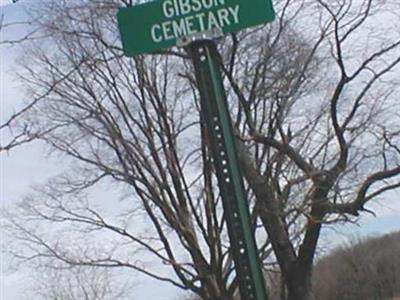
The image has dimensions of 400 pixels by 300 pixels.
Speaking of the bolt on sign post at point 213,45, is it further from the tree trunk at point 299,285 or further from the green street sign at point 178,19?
the tree trunk at point 299,285

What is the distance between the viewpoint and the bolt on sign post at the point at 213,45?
3027mm

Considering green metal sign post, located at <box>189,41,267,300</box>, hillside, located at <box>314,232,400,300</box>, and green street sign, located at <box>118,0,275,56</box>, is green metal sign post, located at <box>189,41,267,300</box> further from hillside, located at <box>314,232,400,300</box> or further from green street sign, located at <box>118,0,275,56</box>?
hillside, located at <box>314,232,400,300</box>

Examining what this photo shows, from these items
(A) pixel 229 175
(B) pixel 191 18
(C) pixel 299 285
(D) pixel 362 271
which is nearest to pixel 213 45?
(B) pixel 191 18

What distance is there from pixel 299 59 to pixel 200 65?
13.9 metres

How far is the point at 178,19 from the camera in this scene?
121 inches

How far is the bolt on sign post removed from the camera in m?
3.03

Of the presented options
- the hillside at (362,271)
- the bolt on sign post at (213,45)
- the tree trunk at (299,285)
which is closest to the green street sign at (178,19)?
the bolt on sign post at (213,45)

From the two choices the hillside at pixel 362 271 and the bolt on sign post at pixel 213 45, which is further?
the hillside at pixel 362 271

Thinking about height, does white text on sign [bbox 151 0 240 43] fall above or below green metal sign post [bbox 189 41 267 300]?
above

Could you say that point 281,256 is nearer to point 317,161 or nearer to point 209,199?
point 317,161

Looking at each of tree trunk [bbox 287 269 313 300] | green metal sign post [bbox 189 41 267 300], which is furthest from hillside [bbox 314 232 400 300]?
green metal sign post [bbox 189 41 267 300]

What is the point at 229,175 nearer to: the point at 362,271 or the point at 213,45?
the point at 213,45

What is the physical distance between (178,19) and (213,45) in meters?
0.17

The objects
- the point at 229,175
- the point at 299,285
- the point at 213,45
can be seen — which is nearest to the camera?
the point at 229,175
